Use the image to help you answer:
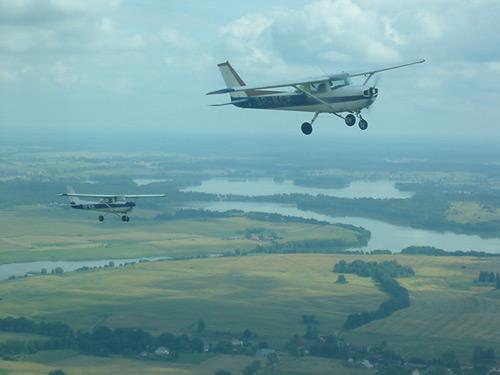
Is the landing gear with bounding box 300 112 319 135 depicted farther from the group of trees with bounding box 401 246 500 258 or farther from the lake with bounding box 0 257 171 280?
the group of trees with bounding box 401 246 500 258

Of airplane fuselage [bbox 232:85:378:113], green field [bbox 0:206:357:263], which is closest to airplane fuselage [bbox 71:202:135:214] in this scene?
airplane fuselage [bbox 232:85:378:113]

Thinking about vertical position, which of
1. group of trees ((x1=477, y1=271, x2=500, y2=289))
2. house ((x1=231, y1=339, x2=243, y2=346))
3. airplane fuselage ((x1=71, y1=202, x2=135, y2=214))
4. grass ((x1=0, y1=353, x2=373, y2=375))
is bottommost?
grass ((x1=0, y1=353, x2=373, y2=375))

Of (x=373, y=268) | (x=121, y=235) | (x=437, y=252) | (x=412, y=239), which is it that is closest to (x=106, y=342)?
(x=373, y=268)

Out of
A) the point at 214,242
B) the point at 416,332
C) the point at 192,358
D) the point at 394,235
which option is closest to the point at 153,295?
the point at 192,358

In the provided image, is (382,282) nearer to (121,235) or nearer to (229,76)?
(121,235)

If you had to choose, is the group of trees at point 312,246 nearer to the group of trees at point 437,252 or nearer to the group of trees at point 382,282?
the group of trees at point 437,252

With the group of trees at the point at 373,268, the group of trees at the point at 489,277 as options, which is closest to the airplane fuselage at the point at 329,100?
the group of trees at the point at 373,268

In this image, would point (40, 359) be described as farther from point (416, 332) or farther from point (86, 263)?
point (86, 263)
